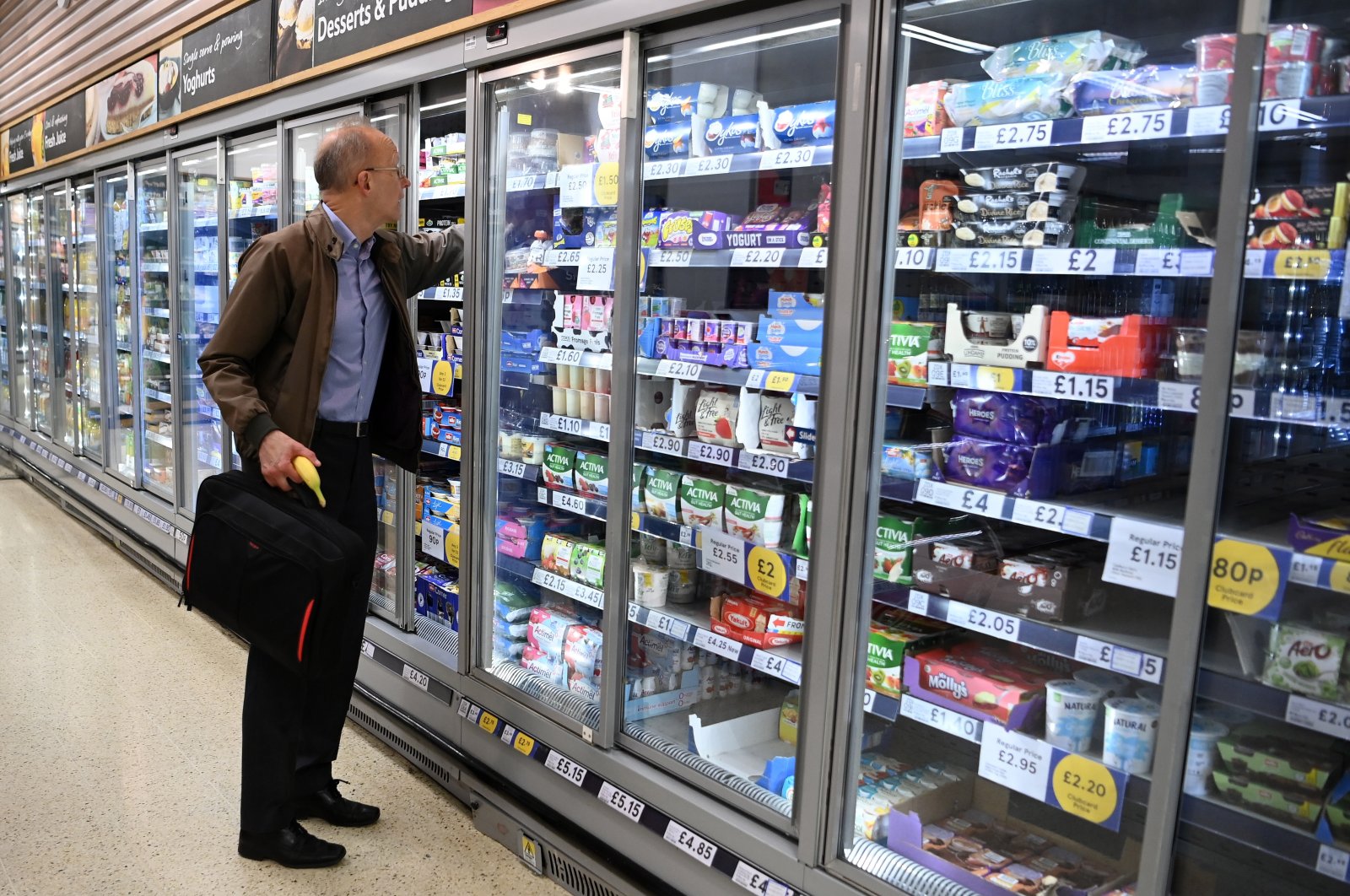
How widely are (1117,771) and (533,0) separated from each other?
233 centimetres

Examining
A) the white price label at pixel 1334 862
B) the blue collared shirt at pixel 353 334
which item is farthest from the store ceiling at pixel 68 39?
the white price label at pixel 1334 862

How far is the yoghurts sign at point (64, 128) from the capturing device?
23.0 ft

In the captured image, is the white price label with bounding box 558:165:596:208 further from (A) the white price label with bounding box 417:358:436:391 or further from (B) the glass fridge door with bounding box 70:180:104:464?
(B) the glass fridge door with bounding box 70:180:104:464

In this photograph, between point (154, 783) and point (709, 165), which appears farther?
point (154, 783)

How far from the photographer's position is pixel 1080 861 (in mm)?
2191

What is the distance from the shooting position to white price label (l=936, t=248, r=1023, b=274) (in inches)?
78.0

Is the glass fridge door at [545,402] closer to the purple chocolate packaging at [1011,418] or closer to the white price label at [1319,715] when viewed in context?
the purple chocolate packaging at [1011,418]

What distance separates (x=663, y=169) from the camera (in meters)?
2.65

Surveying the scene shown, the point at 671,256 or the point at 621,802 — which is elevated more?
the point at 671,256

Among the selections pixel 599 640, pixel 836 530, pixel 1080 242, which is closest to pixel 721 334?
pixel 836 530

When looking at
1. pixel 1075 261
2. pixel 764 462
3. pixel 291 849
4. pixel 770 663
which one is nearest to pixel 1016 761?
pixel 770 663

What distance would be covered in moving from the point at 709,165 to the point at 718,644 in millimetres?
1164

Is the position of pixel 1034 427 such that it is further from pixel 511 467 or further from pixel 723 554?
pixel 511 467

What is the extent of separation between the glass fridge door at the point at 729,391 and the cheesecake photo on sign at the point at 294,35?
164cm
